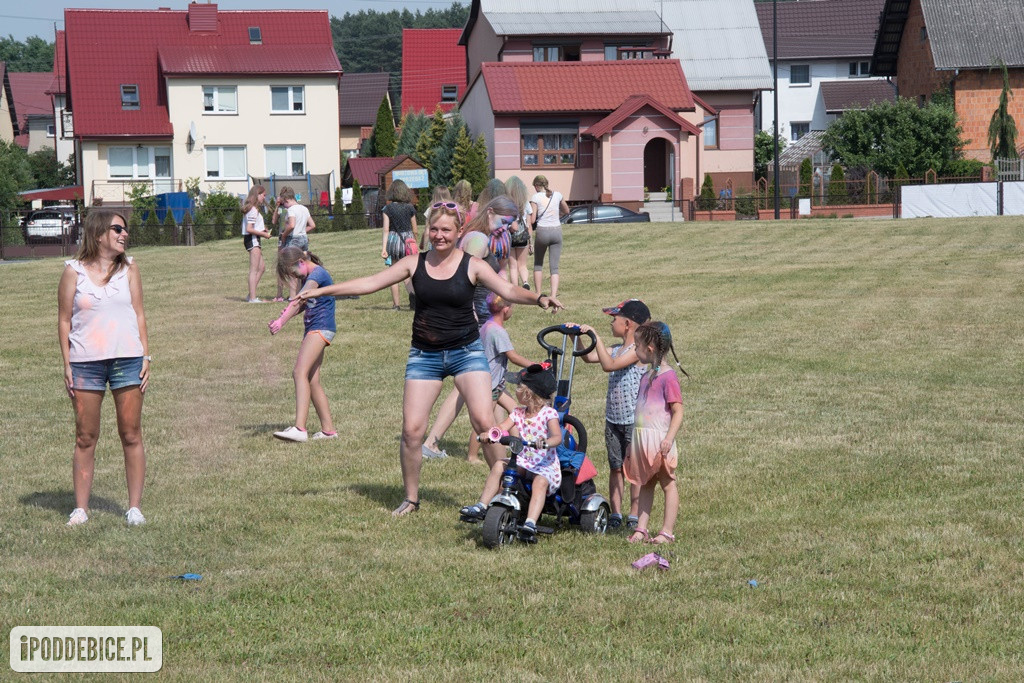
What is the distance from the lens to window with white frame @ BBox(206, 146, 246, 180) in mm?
59250

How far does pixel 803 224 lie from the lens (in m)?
34.0

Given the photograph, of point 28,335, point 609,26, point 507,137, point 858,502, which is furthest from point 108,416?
point 609,26

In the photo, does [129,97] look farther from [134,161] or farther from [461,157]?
[461,157]

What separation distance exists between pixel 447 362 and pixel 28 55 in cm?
15483

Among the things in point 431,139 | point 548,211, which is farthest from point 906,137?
point 548,211

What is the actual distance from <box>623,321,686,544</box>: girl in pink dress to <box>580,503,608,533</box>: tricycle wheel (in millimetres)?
313

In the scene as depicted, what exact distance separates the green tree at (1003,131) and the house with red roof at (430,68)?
123ft

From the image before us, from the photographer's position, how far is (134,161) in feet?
195

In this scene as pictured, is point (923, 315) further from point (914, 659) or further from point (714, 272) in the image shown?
point (914, 659)

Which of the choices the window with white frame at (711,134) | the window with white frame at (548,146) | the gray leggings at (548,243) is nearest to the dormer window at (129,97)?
the window with white frame at (548,146)

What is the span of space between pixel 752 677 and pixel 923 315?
1384cm

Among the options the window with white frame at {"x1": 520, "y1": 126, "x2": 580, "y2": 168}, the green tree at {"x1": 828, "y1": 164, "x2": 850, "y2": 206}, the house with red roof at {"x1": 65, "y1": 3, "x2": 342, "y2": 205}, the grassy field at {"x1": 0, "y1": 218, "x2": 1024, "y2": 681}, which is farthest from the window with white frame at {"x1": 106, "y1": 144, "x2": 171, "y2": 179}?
the grassy field at {"x1": 0, "y1": 218, "x2": 1024, "y2": 681}

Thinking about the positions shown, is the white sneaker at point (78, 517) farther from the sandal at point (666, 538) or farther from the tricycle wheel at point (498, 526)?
the sandal at point (666, 538)

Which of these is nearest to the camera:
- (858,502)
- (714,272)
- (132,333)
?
(132,333)
